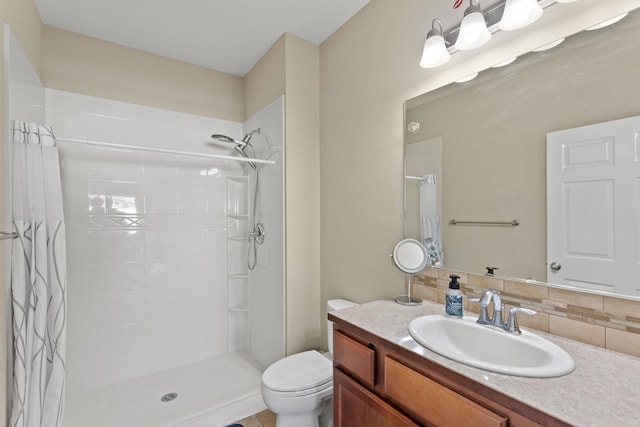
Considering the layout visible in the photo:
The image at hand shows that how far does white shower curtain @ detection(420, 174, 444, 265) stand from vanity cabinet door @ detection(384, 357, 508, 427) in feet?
2.02

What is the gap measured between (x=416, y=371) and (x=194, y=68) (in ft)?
9.14

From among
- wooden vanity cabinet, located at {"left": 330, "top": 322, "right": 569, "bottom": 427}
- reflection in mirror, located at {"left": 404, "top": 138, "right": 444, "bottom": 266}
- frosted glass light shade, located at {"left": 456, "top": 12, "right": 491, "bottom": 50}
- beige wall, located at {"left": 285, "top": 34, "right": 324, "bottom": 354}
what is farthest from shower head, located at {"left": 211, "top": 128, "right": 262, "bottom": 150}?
wooden vanity cabinet, located at {"left": 330, "top": 322, "right": 569, "bottom": 427}

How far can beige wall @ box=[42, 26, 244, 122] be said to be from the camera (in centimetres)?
207

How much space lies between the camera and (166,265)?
8.15 feet

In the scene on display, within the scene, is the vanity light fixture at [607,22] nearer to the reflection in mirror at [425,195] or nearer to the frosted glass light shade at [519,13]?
the frosted glass light shade at [519,13]

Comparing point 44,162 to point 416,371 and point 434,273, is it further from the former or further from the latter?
point 434,273

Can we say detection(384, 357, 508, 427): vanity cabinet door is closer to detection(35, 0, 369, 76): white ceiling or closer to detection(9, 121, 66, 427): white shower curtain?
detection(9, 121, 66, 427): white shower curtain

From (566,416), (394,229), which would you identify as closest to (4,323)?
(394,229)

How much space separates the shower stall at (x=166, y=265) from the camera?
6.88 ft

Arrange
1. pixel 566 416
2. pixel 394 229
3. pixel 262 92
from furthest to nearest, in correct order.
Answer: pixel 262 92 → pixel 394 229 → pixel 566 416

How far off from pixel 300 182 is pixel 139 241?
1383 mm

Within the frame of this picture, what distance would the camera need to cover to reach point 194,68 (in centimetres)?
259

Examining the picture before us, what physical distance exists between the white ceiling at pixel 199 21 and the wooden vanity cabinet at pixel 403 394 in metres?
1.87

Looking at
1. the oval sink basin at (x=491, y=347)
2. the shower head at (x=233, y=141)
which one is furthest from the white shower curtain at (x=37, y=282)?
the oval sink basin at (x=491, y=347)
